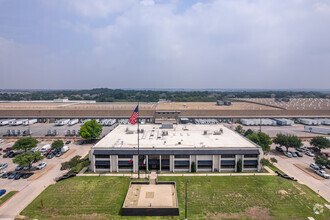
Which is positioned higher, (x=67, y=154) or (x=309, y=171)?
(x=67, y=154)

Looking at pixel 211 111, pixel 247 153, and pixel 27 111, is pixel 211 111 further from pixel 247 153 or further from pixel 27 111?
pixel 27 111

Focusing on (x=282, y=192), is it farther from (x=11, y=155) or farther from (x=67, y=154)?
(x=11, y=155)

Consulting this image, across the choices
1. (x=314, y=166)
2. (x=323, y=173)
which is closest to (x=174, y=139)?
(x=323, y=173)

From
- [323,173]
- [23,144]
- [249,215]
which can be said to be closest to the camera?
[249,215]

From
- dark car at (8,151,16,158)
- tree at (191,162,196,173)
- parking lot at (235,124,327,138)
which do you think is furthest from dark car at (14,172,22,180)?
parking lot at (235,124,327,138)

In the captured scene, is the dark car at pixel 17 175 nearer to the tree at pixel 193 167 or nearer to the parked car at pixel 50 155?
the parked car at pixel 50 155
